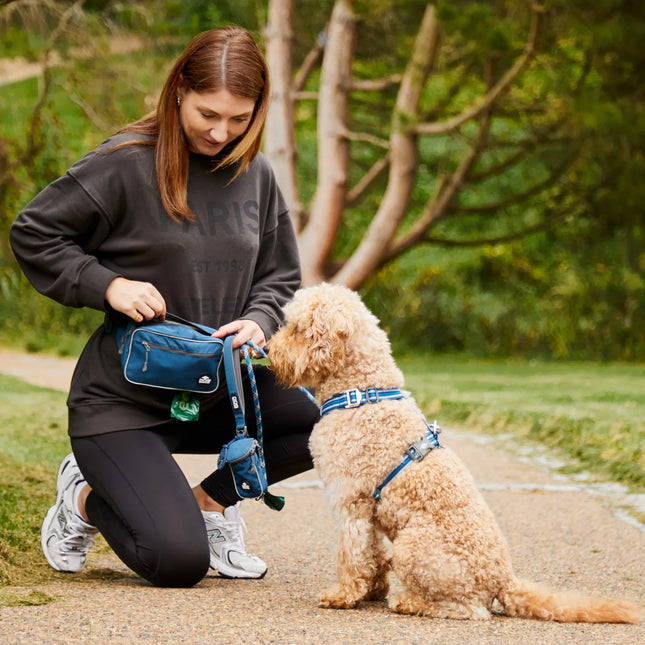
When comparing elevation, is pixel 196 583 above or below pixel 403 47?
below

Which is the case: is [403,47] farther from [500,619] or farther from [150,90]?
[500,619]

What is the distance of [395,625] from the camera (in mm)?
3416

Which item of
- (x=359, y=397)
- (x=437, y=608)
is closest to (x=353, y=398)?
(x=359, y=397)

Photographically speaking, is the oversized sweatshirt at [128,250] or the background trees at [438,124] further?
the background trees at [438,124]

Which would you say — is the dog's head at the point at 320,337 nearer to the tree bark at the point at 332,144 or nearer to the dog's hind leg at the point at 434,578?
the dog's hind leg at the point at 434,578

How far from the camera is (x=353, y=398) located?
12.3ft

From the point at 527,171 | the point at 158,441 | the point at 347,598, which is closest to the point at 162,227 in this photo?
the point at 158,441

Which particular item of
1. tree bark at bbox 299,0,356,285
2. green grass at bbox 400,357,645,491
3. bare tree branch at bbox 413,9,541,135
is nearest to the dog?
green grass at bbox 400,357,645,491

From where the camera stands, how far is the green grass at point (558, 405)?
23.1 feet

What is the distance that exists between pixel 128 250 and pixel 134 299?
287 millimetres

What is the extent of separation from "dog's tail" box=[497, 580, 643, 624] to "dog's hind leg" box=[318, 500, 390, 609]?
48cm

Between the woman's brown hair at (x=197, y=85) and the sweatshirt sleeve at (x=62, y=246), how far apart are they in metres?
0.31

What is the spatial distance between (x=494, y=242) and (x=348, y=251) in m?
5.95

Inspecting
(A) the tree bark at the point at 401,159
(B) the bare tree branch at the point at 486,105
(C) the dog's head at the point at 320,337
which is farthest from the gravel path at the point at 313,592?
(A) the tree bark at the point at 401,159
